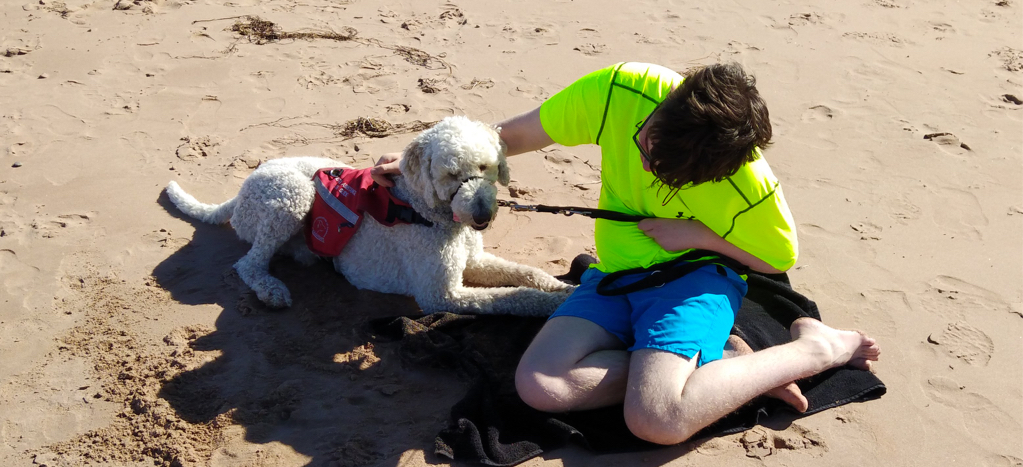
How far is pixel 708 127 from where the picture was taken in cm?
238

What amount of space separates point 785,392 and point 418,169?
71.7 inches

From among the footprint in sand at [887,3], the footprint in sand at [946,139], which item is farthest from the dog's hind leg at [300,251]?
the footprint in sand at [887,3]

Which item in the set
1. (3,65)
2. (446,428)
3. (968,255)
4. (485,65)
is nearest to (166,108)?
(3,65)

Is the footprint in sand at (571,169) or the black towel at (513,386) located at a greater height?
the footprint in sand at (571,169)

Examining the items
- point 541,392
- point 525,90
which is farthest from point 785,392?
point 525,90

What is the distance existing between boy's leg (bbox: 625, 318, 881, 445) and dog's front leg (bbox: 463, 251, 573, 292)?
96 cm

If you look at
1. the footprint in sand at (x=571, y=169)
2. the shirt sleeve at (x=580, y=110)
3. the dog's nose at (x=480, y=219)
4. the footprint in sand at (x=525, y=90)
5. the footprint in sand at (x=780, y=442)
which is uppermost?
the shirt sleeve at (x=580, y=110)

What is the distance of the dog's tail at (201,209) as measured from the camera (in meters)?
4.12

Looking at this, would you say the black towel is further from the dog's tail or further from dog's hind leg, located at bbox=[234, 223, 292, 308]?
the dog's tail

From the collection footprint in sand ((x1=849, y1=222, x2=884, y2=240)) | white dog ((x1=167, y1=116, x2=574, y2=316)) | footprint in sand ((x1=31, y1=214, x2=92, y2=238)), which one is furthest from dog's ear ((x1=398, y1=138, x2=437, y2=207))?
footprint in sand ((x1=849, y1=222, x2=884, y2=240))

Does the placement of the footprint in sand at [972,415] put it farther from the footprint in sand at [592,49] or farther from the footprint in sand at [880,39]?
the footprint in sand at [880,39]

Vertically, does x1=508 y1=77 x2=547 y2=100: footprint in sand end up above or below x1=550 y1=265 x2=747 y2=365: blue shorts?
below

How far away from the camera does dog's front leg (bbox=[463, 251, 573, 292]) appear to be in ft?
12.0

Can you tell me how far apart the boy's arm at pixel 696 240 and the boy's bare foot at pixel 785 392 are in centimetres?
35
